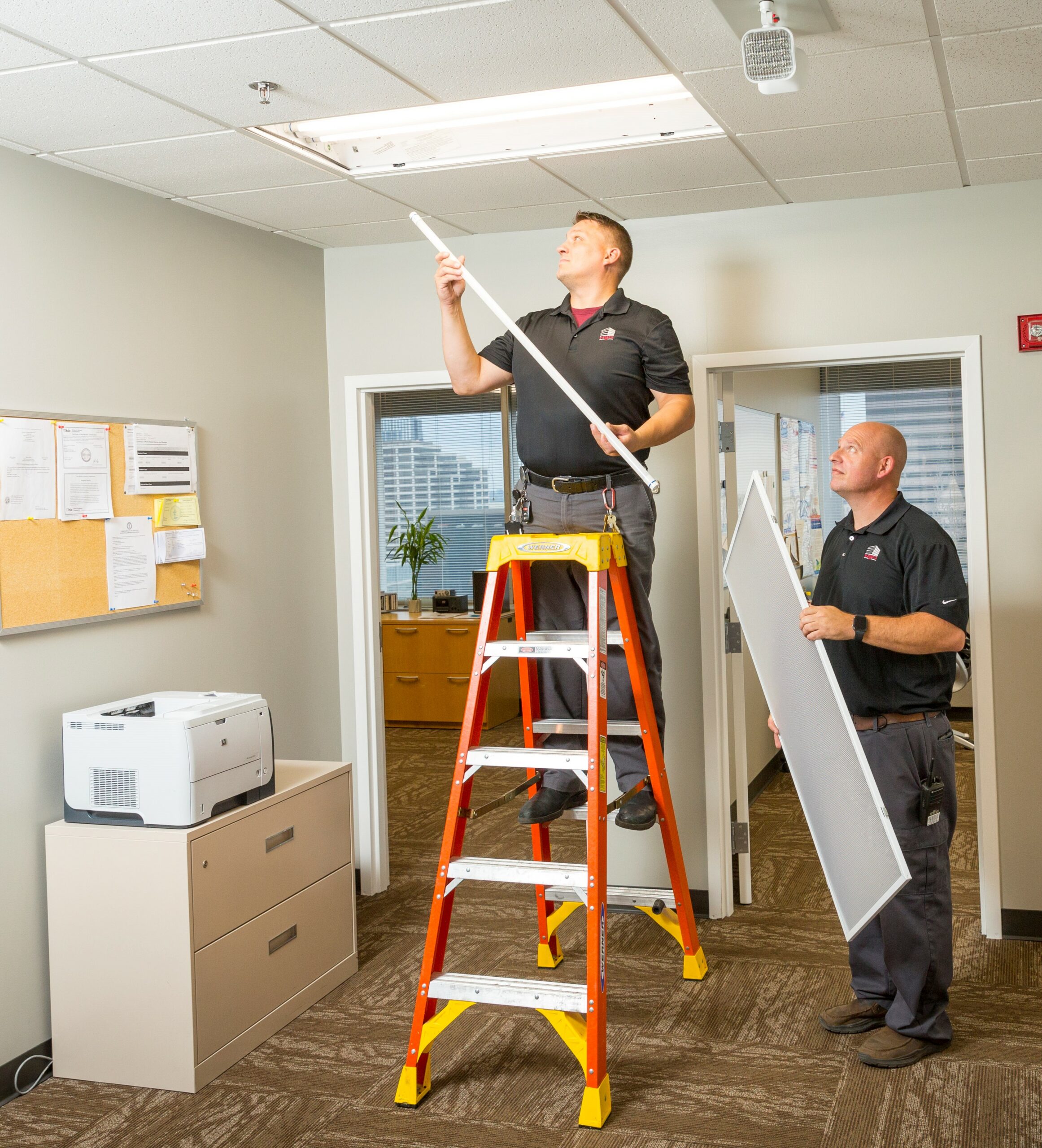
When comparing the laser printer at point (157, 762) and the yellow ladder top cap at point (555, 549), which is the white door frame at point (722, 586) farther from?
the laser printer at point (157, 762)

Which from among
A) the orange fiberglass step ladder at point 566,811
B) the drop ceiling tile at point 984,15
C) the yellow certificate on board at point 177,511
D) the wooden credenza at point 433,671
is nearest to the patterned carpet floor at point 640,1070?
the orange fiberglass step ladder at point 566,811

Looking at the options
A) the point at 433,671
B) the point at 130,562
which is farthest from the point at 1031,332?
the point at 433,671

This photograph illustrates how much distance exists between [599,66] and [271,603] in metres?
2.24

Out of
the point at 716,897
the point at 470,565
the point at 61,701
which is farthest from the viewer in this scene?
the point at 470,565

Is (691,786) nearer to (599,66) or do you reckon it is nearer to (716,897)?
(716,897)

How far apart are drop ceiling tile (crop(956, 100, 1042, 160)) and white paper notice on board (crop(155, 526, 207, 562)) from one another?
248 centimetres

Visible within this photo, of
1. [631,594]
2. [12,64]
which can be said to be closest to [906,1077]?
[631,594]

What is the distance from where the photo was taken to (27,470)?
2.96m

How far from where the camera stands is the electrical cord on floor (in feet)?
9.51

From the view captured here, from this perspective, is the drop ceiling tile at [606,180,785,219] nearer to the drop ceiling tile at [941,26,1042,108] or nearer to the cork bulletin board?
the drop ceiling tile at [941,26,1042,108]

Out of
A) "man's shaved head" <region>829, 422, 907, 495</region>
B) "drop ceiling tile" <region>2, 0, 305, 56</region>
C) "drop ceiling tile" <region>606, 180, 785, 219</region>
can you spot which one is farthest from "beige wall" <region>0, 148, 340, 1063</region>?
"man's shaved head" <region>829, 422, 907, 495</region>

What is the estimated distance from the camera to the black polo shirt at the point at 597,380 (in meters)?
3.02

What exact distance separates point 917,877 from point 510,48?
215 cm

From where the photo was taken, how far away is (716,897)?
3936 millimetres
